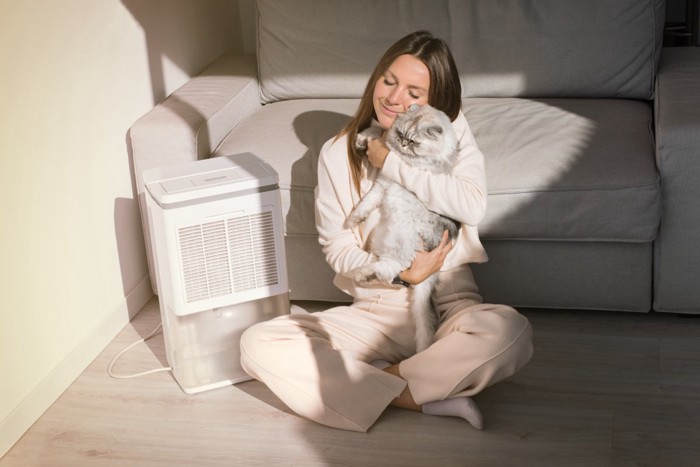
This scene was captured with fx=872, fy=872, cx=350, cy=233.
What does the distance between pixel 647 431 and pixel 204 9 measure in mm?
2413

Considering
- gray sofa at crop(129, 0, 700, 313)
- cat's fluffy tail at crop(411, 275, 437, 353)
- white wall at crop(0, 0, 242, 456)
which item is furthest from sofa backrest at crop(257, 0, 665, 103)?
cat's fluffy tail at crop(411, 275, 437, 353)

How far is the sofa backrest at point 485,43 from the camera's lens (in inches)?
119

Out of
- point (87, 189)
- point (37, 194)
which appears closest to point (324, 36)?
point (87, 189)

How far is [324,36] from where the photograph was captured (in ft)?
10.6

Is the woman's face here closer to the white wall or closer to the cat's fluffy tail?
the cat's fluffy tail

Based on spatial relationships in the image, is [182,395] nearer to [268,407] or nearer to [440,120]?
[268,407]

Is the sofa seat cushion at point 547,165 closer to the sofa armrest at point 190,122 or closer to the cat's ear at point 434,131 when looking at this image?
the sofa armrest at point 190,122

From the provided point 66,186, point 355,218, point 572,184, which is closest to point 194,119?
point 66,186

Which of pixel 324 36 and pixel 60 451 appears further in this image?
pixel 324 36

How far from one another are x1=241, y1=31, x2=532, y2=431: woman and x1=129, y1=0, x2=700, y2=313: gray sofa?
28 centimetres

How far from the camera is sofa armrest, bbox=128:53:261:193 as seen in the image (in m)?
2.74

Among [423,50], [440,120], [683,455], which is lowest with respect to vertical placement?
[683,455]

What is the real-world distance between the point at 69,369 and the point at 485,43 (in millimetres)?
1779

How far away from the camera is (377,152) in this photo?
2297mm
